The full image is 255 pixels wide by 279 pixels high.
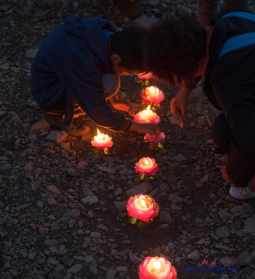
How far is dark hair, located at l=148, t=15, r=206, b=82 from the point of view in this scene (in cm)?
282

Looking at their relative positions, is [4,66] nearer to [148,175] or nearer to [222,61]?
[148,175]

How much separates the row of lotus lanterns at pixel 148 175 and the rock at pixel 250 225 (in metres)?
0.59

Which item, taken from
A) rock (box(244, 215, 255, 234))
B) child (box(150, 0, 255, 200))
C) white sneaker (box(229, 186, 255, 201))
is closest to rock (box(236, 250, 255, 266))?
rock (box(244, 215, 255, 234))

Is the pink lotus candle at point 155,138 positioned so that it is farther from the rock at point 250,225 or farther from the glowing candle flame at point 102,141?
the rock at point 250,225

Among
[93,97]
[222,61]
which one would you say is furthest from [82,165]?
[222,61]

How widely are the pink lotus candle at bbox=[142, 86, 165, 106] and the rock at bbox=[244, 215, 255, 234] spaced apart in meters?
1.32

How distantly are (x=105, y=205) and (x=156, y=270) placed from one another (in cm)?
86

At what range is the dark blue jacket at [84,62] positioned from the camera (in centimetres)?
341

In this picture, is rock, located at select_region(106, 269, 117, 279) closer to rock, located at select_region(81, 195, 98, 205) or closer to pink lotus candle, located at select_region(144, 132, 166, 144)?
rock, located at select_region(81, 195, 98, 205)

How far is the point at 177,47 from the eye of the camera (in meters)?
2.83

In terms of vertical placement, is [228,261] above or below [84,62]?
below

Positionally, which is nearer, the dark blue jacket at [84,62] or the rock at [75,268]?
the rock at [75,268]

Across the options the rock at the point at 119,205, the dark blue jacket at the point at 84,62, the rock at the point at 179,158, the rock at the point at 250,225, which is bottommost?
the rock at the point at 119,205

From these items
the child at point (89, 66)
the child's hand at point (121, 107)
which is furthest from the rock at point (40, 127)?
the child's hand at point (121, 107)
